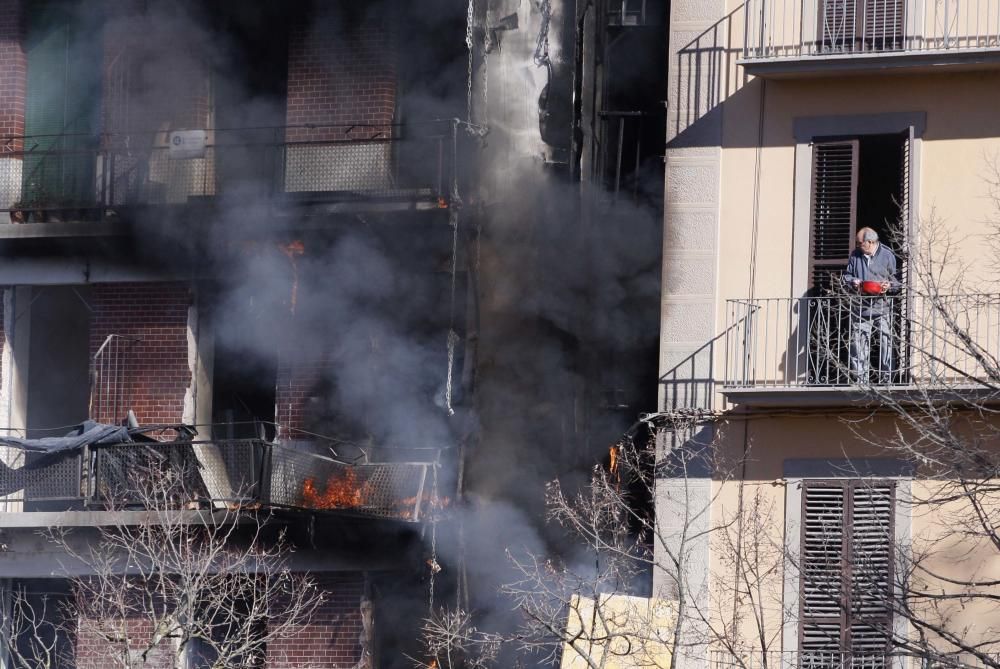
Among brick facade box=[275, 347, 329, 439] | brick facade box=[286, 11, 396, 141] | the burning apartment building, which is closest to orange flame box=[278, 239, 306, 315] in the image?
the burning apartment building

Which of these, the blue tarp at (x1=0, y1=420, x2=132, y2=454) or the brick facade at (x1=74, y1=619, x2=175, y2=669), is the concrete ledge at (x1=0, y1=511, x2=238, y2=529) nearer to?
the blue tarp at (x1=0, y1=420, x2=132, y2=454)

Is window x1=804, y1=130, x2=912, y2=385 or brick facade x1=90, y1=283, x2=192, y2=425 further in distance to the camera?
brick facade x1=90, y1=283, x2=192, y2=425

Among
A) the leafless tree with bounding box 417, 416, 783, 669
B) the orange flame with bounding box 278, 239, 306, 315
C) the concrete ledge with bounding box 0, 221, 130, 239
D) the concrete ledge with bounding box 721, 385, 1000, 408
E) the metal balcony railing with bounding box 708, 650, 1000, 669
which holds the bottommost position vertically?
the metal balcony railing with bounding box 708, 650, 1000, 669

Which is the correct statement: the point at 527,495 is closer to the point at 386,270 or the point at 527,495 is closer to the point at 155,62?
the point at 386,270

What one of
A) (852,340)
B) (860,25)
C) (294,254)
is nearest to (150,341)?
(294,254)

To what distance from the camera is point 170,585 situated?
57.8 feet

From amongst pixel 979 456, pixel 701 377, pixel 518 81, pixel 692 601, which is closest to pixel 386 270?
pixel 518 81

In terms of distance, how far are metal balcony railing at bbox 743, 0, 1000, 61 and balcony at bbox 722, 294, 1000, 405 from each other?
2.30 m

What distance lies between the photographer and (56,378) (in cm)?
A: 2064

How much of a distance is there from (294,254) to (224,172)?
1.18 meters

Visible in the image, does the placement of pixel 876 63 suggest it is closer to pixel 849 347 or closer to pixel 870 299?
pixel 870 299

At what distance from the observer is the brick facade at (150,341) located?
64.2 feet

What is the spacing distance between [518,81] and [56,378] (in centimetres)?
589

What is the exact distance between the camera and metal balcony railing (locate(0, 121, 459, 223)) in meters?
19.0
